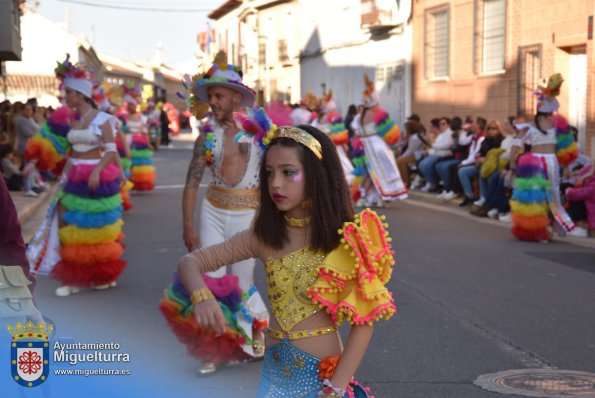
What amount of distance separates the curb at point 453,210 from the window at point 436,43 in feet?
22.2

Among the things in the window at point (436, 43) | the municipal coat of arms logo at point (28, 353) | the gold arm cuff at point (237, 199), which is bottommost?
the municipal coat of arms logo at point (28, 353)

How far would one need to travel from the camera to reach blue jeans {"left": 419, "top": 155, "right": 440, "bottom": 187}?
18.9 m

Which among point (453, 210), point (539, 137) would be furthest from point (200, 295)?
point (453, 210)

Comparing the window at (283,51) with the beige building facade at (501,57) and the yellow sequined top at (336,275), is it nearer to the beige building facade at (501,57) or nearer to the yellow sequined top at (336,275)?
the beige building facade at (501,57)

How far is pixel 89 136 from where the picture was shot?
8.70 meters

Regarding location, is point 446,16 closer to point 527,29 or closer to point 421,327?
point 527,29

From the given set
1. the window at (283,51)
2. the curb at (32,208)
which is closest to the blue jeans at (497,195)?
the curb at (32,208)

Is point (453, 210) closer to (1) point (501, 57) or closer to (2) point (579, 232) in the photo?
(2) point (579, 232)

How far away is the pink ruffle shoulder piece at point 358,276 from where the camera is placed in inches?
127

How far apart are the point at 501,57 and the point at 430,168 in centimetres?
459

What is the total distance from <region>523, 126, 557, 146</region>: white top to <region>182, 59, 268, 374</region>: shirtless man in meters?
6.57

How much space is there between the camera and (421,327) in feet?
24.0

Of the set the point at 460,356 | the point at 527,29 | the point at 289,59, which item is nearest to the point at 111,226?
the point at 460,356

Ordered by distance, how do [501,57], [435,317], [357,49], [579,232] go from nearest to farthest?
1. [435,317]
2. [579,232]
3. [501,57]
4. [357,49]
